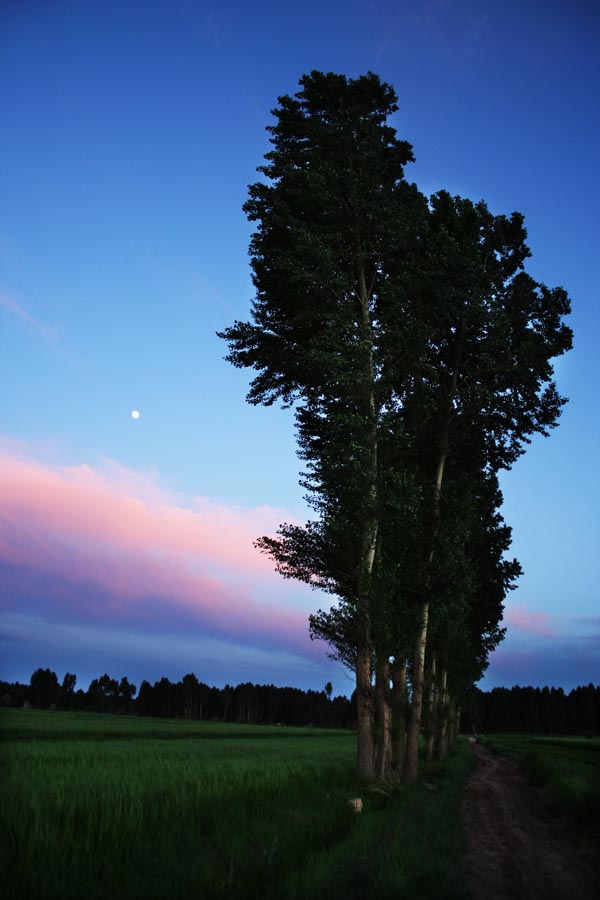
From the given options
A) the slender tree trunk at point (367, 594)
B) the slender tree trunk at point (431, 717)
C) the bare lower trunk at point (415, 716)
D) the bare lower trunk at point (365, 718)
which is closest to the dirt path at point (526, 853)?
the bare lower trunk at point (415, 716)

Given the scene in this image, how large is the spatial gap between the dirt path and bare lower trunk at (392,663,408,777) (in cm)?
464

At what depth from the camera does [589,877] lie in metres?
9.73

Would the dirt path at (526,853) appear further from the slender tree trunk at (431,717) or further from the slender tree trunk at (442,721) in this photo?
the slender tree trunk at (442,721)

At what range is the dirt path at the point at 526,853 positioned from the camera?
29.1 feet

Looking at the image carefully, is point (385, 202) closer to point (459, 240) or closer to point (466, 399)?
point (459, 240)

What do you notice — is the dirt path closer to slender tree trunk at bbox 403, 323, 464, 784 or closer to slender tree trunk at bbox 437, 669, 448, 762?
slender tree trunk at bbox 403, 323, 464, 784

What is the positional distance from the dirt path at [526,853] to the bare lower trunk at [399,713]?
4641 millimetres

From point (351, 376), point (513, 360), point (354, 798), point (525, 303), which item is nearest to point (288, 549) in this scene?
point (351, 376)

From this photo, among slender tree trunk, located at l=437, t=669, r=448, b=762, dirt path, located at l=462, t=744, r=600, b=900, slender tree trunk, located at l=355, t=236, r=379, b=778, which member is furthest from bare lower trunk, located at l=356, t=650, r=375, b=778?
slender tree trunk, located at l=437, t=669, r=448, b=762

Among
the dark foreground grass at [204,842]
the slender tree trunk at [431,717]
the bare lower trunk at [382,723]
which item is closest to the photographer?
the dark foreground grass at [204,842]

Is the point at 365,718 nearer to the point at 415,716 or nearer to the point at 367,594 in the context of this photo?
the point at 367,594

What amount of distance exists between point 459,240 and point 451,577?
13.6m

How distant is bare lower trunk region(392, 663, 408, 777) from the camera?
24.0 meters

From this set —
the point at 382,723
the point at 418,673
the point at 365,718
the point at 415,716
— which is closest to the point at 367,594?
the point at 365,718
